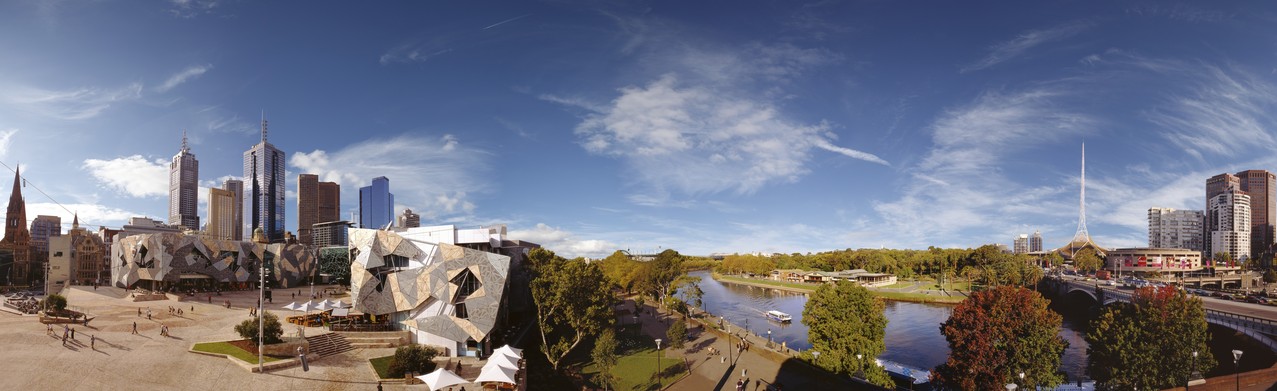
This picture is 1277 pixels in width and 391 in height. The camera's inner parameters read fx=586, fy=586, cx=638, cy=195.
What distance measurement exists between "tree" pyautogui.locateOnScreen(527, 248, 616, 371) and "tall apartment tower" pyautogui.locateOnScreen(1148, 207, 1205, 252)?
21546 cm

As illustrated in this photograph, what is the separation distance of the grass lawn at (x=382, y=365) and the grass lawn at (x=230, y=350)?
590cm

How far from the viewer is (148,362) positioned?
3669cm

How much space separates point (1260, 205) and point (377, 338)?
209 m

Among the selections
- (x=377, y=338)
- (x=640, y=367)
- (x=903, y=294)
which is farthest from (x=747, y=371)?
(x=903, y=294)

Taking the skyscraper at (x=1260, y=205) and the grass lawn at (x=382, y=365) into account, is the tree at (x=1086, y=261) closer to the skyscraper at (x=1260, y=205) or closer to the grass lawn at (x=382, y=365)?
the skyscraper at (x=1260, y=205)

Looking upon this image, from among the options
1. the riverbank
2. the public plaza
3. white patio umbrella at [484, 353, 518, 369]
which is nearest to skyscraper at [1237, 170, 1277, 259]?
the riverbank

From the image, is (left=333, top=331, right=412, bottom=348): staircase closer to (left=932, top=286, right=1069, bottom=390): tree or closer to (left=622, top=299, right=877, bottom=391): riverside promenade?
(left=622, top=299, right=877, bottom=391): riverside promenade

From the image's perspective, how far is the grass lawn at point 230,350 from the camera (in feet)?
122

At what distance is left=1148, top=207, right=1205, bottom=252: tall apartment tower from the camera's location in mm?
180750

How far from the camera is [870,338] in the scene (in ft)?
130

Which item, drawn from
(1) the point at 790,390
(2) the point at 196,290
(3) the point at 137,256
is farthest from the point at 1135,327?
(3) the point at 137,256

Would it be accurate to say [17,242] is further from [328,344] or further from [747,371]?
[747,371]

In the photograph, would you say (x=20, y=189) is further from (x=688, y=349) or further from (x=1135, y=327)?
(x=1135, y=327)

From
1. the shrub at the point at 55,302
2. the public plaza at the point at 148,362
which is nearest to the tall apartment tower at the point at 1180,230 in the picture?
the public plaza at the point at 148,362
